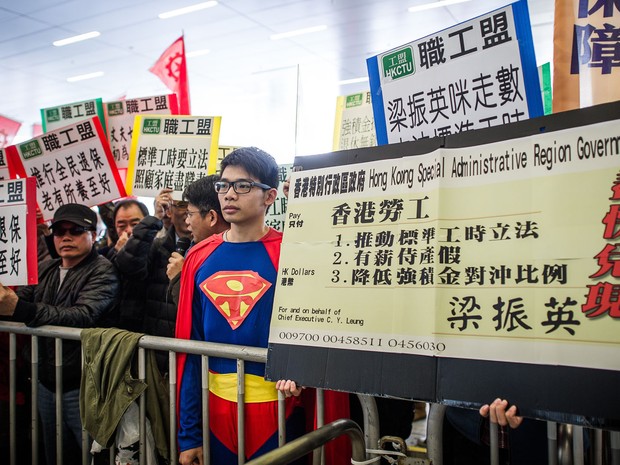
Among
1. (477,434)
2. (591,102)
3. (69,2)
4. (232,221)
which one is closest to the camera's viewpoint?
(591,102)

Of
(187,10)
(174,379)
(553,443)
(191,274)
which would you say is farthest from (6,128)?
(553,443)

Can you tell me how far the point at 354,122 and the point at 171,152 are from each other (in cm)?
128

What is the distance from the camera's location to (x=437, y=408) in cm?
152

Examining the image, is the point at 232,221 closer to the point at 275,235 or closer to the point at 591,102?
the point at 275,235

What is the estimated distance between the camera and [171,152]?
3.46 metres

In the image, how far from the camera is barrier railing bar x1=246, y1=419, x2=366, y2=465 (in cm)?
118

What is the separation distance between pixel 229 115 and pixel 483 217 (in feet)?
37.9

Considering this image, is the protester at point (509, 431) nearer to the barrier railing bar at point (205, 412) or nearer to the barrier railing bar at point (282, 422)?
the barrier railing bar at point (282, 422)

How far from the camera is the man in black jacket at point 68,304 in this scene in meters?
2.60

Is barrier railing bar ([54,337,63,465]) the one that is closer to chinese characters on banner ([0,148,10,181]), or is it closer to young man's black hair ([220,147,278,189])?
young man's black hair ([220,147,278,189])

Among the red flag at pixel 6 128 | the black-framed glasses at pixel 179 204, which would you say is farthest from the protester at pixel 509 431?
the red flag at pixel 6 128

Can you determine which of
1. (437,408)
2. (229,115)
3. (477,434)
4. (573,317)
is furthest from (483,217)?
(229,115)

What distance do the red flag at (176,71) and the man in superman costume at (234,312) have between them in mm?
2579

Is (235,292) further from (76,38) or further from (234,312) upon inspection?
(76,38)
